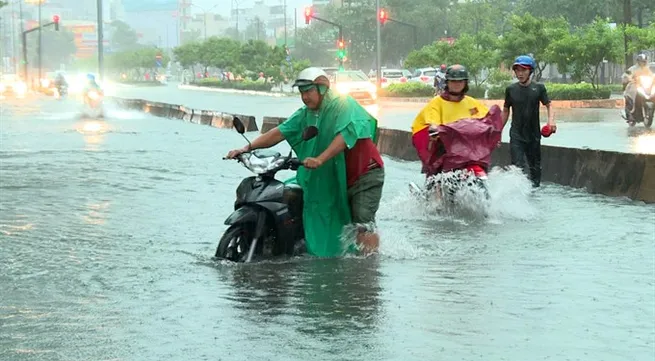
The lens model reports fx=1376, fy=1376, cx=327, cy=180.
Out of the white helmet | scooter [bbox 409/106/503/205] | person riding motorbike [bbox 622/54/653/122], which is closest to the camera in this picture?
the white helmet

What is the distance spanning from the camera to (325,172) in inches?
375

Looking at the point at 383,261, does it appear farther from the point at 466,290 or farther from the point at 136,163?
the point at 136,163

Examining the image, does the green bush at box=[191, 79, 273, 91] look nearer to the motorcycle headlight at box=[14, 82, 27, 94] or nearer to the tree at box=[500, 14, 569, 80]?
the motorcycle headlight at box=[14, 82, 27, 94]

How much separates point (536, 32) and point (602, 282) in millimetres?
40188

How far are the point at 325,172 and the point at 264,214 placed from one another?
54cm

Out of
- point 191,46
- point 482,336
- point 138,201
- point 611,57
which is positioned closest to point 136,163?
point 138,201

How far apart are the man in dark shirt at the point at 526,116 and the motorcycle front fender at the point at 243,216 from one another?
529 cm

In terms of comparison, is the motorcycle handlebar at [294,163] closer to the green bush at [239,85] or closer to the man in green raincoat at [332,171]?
the man in green raincoat at [332,171]

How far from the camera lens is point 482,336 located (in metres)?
7.09

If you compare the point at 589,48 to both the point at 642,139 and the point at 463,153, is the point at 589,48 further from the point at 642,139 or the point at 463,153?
the point at 463,153

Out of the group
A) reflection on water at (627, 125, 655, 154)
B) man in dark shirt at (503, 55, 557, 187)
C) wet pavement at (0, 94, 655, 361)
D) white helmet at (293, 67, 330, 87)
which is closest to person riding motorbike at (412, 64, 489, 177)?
wet pavement at (0, 94, 655, 361)

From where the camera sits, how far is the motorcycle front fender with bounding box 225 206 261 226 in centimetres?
923

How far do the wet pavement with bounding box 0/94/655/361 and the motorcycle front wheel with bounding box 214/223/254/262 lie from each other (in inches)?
4.4

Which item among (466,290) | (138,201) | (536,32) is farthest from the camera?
(536,32)
